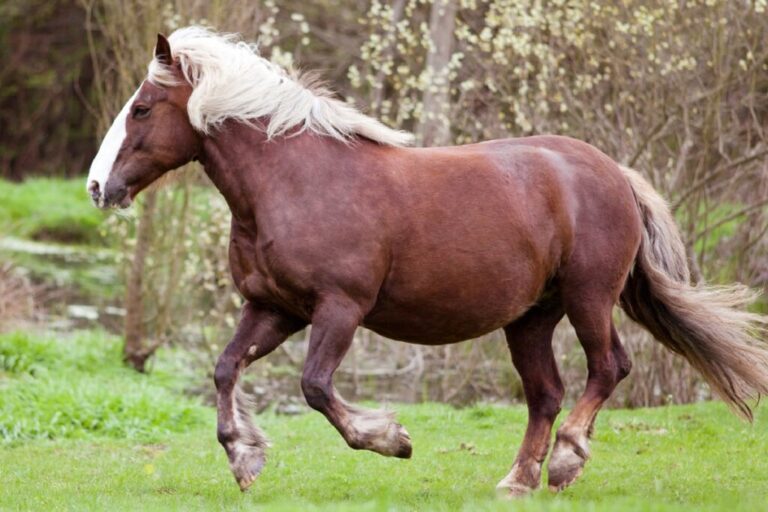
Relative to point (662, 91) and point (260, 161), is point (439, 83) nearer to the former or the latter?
point (662, 91)

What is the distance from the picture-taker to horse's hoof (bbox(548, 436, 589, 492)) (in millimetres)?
6566

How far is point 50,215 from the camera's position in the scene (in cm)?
2447

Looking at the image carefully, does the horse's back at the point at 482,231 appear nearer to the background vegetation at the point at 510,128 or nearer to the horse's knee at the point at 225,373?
the horse's knee at the point at 225,373

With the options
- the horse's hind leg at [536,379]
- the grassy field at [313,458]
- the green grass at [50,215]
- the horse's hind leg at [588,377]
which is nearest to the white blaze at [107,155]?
the grassy field at [313,458]

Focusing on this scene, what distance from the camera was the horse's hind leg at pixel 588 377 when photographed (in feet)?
21.6

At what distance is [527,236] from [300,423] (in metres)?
4.50

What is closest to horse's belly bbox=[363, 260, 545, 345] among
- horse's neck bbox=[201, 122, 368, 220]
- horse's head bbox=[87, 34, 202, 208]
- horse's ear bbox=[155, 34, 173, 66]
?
horse's neck bbox=[201, 122, 368, 220]

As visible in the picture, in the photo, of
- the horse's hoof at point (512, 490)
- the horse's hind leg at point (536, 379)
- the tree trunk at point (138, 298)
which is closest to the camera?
the horse's hoof at point (512, 490)

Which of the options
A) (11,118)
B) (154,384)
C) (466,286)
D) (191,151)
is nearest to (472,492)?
(466,286)

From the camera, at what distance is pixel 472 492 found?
691 cm

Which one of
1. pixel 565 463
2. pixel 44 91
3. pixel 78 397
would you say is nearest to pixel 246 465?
pixel 565 463

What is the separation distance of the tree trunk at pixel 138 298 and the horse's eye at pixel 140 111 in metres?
6.47

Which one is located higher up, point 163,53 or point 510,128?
point 163,53

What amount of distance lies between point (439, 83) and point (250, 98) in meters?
6.34
